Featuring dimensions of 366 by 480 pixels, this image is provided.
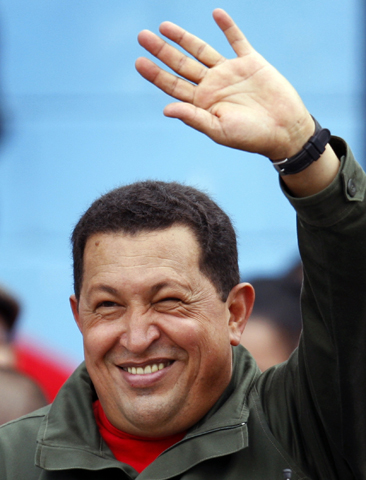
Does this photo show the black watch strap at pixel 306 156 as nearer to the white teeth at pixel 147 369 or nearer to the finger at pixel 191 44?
the finger at pixel 191 44

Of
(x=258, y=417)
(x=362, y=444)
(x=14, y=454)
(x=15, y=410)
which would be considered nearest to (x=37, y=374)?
(x=15, y=410)

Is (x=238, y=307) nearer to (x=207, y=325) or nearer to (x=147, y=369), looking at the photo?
(x=207, y=325)

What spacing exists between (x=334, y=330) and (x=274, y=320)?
111 inches

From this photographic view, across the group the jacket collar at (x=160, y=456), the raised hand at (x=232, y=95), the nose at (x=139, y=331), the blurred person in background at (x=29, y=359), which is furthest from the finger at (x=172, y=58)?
the blurred person in background at (x=29, y=359)

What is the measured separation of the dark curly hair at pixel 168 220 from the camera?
7.14 feet

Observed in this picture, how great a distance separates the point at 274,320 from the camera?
4633 millimetres

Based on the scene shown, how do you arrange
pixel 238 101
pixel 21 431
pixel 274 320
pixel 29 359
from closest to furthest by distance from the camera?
pixel 238 101 → pixel 21 431 → pixel 274 320 → pixel 29 359

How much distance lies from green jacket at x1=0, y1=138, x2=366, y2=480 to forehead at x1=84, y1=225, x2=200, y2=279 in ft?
1.38

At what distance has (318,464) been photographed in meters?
2.01

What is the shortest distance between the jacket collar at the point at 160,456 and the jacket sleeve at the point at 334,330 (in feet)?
0.64

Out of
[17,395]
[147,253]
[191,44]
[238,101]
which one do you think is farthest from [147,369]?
[17,395]

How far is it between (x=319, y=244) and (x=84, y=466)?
0.97m

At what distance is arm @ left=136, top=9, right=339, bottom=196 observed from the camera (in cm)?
184

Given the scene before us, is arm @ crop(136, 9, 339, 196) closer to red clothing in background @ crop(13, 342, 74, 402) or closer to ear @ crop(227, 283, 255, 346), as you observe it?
ear @ crop(227, 283, 255, 346)
